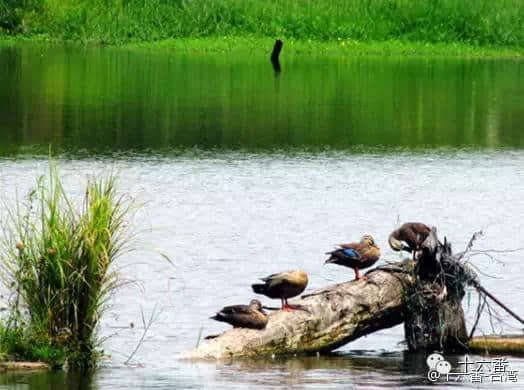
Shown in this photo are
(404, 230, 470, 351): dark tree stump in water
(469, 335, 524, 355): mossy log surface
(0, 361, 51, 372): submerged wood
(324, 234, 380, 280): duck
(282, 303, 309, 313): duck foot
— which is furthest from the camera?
(324, 234, 380, 280): duck

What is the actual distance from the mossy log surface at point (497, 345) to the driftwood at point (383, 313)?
107 millimetres

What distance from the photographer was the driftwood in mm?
14672

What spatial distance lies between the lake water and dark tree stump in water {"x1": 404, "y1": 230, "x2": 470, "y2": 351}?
342 mm

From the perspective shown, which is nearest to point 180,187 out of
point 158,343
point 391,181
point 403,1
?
point 391,181

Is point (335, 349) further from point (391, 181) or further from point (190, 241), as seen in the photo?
point (391, 181)

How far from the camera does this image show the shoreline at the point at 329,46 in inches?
2296

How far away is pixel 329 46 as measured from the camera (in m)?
59.0

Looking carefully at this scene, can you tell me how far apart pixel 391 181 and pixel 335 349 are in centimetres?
1311

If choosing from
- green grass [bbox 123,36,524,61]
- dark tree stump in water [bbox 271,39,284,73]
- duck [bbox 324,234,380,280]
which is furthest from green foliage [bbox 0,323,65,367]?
green grass [bbox 123,36,524,61]

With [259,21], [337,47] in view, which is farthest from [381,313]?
[259,21]

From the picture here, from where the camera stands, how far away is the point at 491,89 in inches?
1917

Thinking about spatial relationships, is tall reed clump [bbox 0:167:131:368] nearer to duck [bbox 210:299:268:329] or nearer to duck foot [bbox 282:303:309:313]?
duck [bbox 210:299:268:329]

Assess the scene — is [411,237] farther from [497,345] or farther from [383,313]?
[497,345]

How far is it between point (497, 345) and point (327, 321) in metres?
1.70
